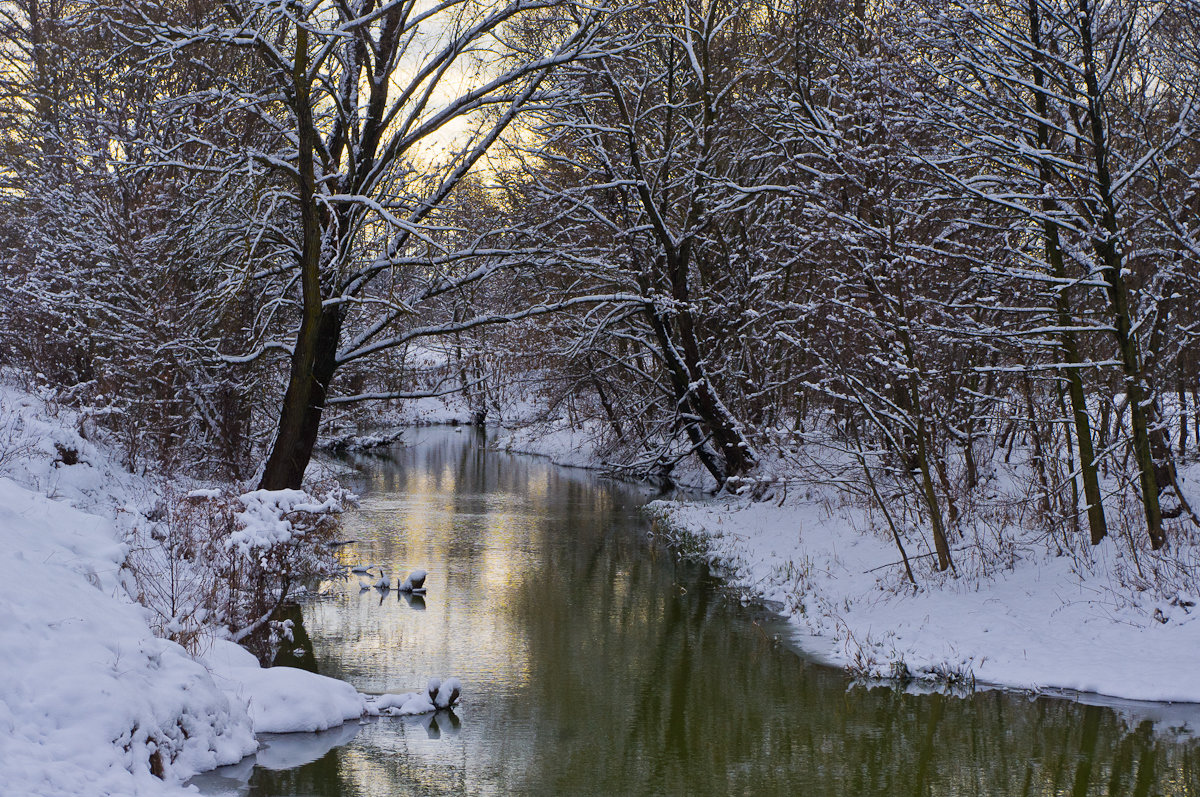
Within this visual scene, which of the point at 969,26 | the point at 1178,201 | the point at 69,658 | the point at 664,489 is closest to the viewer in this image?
the point at 69,658

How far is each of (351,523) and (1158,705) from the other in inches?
571

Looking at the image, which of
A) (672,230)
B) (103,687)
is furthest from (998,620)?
(672,230)

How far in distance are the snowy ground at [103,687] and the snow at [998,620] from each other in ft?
17.1

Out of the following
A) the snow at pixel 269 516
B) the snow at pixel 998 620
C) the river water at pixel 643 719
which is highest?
the snow at pixel 269 516

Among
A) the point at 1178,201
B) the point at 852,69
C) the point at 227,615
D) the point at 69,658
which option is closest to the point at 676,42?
the point at 852,69

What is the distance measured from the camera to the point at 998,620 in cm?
1092

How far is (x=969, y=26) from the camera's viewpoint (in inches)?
441

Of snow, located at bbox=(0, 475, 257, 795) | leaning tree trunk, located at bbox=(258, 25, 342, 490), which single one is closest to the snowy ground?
snow, located at bbox=(0, 475, 257, 795)

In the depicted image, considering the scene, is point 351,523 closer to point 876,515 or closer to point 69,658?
point 876,515

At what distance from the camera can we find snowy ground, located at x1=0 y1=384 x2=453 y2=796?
5953mm

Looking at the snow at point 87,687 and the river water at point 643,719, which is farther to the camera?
the river water at point 643,719

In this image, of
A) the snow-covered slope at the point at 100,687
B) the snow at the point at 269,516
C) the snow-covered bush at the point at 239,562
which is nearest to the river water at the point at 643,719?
the snow-covered slope at the point at 100,687

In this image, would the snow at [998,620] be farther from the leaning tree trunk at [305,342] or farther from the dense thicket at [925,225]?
the leaning tree trunk at [305,342]

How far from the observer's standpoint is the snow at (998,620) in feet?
31.7
